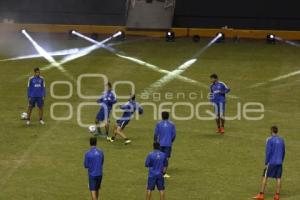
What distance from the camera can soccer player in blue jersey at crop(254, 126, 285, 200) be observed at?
877 inches

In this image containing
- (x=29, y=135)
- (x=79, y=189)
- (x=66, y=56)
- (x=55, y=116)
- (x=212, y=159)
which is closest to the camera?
(x=79, y=189)

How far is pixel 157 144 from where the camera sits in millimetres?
21500

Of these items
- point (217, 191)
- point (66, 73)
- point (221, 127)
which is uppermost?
point (66, 73)

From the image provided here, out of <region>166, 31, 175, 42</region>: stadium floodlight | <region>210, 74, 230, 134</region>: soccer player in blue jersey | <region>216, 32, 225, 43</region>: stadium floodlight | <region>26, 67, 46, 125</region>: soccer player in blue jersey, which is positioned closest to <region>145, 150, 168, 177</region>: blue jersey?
<region>210, 74, 230, 134</region>: soccer player in blue jersey

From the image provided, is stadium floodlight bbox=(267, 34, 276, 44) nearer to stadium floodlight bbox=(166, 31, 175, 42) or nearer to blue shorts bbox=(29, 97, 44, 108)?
stadium floodlight bbox=(166, 31, 175, 42)

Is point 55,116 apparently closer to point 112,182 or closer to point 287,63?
point 112,182

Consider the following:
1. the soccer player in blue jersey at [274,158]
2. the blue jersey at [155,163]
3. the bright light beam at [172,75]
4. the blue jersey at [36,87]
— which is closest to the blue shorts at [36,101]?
the blue jersey at [36,87]

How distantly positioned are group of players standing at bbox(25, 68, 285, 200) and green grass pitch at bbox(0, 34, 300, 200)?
2.11ft

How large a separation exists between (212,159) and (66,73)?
599 inches

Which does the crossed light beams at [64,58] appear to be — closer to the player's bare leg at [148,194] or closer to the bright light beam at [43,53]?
the bright light beam at [43,53]

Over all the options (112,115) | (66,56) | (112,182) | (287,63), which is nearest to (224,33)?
(287,63)

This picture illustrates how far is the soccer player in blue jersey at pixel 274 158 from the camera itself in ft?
73.0

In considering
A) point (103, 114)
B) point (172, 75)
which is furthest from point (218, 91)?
point (172, 75)

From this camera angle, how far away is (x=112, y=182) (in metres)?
24.2
